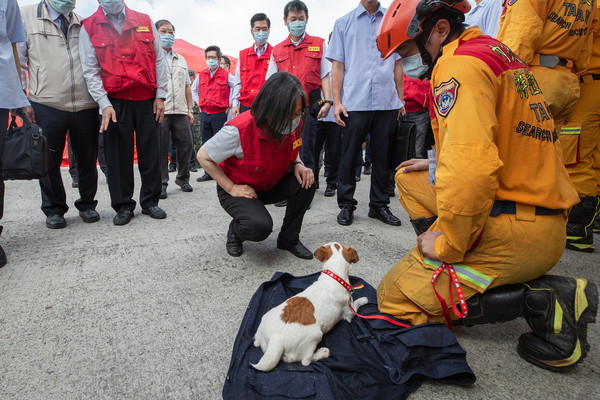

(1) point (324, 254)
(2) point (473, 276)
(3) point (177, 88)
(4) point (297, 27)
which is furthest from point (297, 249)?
(3) point (177, 88)

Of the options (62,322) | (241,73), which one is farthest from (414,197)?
(241,73)

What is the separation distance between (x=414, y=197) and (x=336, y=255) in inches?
24.5

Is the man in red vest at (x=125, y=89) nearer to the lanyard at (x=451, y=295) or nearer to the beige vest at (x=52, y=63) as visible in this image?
the beige vest at (x=52, y=63)

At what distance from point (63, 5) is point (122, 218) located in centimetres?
183

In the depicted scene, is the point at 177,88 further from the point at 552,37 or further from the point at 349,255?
the point at 552,37

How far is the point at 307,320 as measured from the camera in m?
1.36

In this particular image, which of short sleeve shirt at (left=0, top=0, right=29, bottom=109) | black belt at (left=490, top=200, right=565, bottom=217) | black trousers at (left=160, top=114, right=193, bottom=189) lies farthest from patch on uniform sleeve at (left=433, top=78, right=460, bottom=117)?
black trousers at (left=160, top=114, right=193, bottom=189)

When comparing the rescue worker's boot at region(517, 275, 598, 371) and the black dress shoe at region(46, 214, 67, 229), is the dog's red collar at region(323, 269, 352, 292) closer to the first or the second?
the rescue worker's boot at region(517, 275, 598, 371)

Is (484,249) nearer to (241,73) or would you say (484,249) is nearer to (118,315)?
(118,315)

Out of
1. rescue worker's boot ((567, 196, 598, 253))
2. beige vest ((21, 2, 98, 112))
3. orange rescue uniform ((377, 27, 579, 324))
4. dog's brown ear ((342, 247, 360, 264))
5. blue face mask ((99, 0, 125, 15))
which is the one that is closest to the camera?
orange rescue uniform ((377, 27, 579, 324))

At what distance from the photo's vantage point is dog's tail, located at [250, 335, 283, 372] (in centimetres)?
125

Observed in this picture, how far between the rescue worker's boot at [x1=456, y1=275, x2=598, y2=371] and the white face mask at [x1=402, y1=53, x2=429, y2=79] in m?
1.06

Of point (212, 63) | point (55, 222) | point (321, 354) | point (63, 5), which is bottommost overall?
point (55, 222)

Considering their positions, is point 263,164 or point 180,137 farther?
point 180,137
